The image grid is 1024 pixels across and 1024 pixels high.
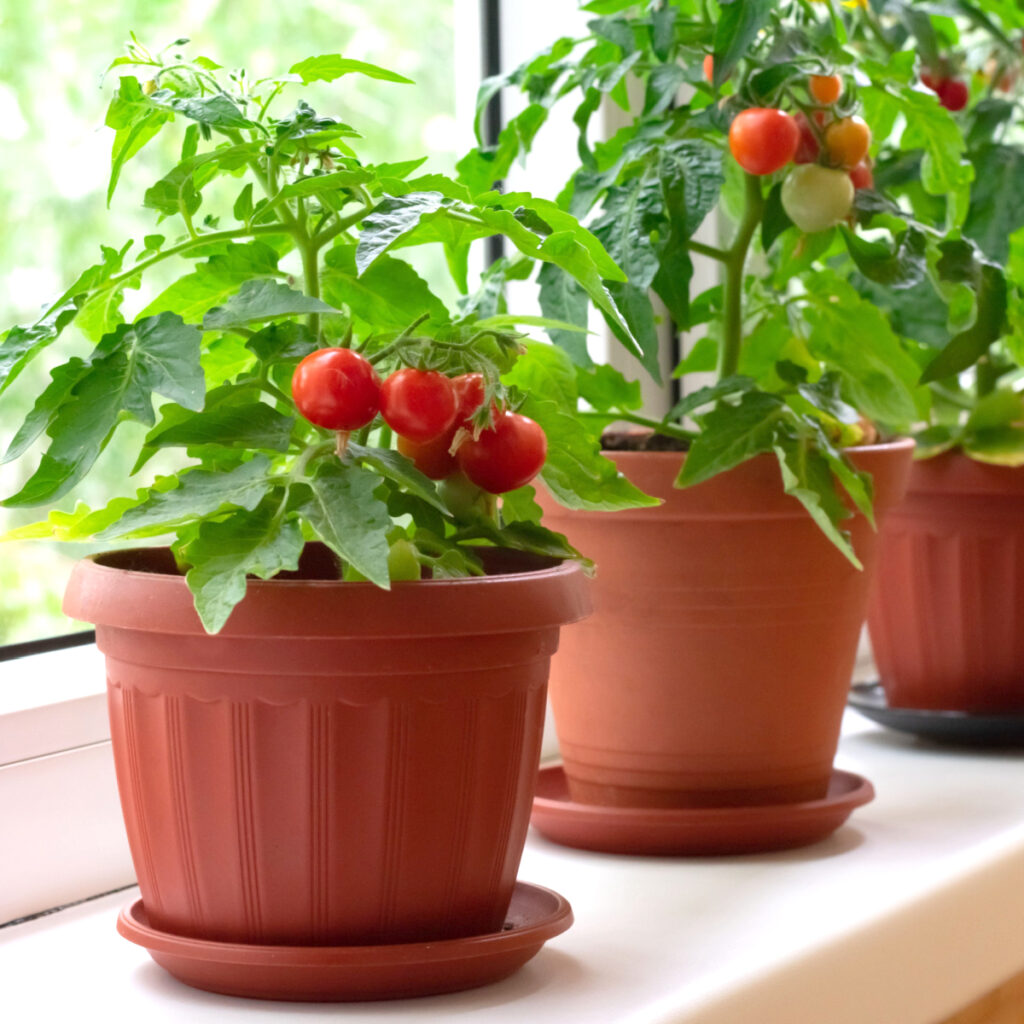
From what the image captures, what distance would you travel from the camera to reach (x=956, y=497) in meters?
1.12

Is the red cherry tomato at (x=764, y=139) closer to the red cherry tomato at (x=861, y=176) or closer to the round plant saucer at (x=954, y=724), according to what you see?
the red cherry tomato at (x=861, y=176)

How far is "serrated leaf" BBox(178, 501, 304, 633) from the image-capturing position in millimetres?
521

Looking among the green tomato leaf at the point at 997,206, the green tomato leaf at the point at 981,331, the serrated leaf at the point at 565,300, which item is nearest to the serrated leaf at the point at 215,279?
the serrated leaf at the point at 565,300

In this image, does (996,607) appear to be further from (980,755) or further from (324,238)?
(324,238)

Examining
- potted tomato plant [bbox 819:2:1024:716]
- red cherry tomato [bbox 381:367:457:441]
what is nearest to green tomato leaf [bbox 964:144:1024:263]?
potted tomato plant [bbox 819:2:1024:716]

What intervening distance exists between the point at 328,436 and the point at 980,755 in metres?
0.71

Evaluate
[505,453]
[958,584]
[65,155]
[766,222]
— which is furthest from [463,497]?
[958,584]

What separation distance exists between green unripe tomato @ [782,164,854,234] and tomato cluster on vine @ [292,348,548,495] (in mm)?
315

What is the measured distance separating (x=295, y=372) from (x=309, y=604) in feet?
0.32

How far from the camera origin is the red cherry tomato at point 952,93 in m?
1.14

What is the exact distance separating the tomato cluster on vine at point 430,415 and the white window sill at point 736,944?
0.24m

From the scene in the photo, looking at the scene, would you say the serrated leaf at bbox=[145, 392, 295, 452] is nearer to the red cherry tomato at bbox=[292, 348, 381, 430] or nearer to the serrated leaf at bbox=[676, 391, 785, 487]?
the red cherry tomato at bbox=[292, 348, 381, 430]

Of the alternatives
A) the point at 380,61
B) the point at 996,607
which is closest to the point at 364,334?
the point at 380,61

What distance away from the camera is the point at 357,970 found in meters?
0.60
